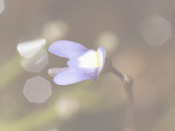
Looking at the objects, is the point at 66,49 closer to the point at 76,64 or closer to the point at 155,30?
the point at 76,64

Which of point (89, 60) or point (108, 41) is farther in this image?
point (108, 41)

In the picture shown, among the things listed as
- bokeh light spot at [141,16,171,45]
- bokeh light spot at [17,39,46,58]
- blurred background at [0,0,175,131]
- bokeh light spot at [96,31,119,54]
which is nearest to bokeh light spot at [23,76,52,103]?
blurred background at [0,0,175,131]

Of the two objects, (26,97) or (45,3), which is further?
(45,3)

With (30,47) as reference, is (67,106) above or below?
below

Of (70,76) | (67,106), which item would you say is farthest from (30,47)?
(70,76)

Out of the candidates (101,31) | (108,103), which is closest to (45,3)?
(101,31)

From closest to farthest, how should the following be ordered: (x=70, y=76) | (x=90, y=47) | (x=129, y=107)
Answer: (x=70, y=76)
(x=129, y=107)
(x=90, y=47)

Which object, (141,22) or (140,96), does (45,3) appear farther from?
(140,96)
